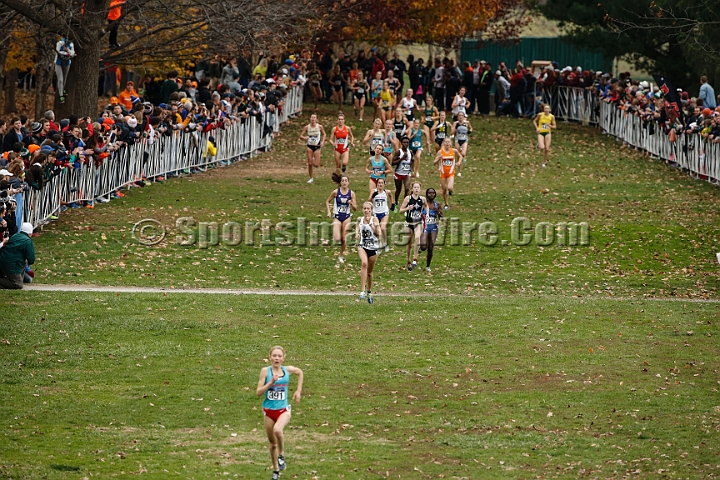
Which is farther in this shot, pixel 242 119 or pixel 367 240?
pixel 242 119

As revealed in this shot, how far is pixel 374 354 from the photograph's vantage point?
17125 mm

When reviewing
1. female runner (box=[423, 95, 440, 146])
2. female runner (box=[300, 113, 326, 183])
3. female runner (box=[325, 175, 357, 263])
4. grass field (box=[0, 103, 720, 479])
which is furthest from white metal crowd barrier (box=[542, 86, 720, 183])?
female runner (box=[325, 175, 357, 263])

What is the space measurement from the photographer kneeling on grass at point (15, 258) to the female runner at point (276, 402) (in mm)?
8854

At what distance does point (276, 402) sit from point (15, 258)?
915cm

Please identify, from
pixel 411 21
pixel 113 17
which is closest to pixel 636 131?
pixel 411 21

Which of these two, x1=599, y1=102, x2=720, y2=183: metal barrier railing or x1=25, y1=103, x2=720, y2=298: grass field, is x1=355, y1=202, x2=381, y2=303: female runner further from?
x1=599, y1=102, x2=720, y2=183: metal barrier railing

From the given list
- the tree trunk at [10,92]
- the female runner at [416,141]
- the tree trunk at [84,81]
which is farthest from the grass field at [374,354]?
the tree trunk at [10,92]

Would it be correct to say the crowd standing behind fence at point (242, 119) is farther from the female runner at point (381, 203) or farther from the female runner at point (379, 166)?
the female runner at point (381, 203)

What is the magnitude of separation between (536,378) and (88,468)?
21.2ft

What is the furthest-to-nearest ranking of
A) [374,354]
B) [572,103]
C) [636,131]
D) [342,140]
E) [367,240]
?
[572,103] → [636,131] → [342,140] → [367,240] → [374,354]

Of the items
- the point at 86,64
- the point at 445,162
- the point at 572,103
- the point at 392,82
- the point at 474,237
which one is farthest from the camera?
the point at 572,103

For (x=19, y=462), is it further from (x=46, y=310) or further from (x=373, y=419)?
(x=46, y=310)

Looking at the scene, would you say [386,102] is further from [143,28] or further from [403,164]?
[403,164]

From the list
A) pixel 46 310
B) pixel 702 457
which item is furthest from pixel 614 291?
pixel 46 310
